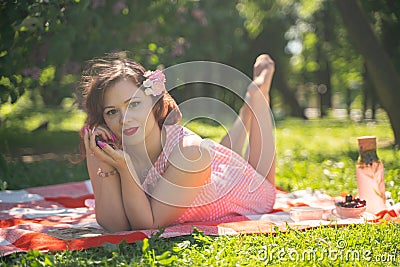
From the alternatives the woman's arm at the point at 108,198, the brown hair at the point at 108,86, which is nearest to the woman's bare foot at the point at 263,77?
the brown hair at the point at 108,86

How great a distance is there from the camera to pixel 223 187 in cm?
299

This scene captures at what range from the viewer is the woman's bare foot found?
3.62 m

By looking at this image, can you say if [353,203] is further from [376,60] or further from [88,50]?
[88,50]

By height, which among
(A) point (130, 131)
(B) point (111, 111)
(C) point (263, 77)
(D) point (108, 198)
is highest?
(C) point (263, 77)

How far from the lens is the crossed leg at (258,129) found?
3461mm

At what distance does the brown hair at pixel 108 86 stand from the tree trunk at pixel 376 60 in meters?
3.22

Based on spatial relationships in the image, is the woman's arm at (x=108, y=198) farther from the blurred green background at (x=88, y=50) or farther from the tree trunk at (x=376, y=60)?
the tree trunk at (x=376, y=60)

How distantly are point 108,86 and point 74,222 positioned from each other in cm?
75

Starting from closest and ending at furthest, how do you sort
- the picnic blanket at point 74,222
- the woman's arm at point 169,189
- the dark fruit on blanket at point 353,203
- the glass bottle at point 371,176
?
the picnic blanket at point 74,222
the woman's arm at point 169,189
the dark fruit on blanket at point 353,203
the glass bottle at point 371,176

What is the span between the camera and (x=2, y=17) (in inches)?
154

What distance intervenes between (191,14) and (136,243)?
5329mm

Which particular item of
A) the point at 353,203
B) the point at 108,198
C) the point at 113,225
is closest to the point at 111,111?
the point at 108,198

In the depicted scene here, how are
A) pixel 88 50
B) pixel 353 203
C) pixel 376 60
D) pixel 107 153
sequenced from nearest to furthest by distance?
pixel 107 153, pixel 353 203, pixel 88 50, pixel 376 60

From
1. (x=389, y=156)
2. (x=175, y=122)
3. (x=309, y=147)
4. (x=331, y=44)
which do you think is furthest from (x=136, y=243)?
(x=331, y=44)
